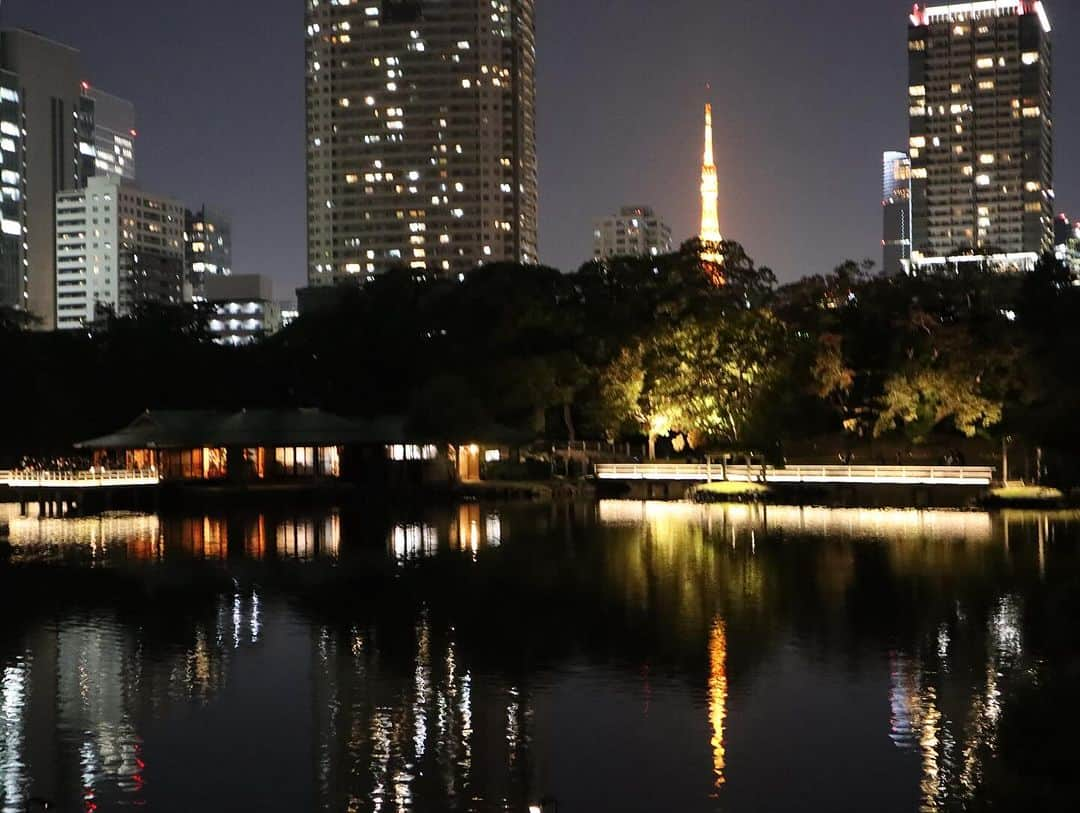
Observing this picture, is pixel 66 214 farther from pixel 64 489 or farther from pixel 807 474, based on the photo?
pixel 807 474

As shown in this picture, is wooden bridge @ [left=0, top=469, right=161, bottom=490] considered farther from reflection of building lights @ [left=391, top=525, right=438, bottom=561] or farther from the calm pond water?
the calm pond water

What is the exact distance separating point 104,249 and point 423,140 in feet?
152

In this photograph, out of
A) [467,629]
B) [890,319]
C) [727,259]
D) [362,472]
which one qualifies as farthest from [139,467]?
[467,629]

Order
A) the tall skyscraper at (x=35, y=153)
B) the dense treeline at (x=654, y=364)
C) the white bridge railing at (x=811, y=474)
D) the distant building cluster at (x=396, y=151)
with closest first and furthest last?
the white bridge railing at (x=811, y=474) < the dense treeline at (x=654, y=364) < the tall skyscraper at (x=35, y=153) < the distant building cluster at (x=396, y=151)

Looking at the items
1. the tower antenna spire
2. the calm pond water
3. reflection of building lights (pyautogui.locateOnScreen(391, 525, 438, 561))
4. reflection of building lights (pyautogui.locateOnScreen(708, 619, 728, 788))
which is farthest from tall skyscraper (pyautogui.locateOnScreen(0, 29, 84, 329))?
reflection of building lights (pyautogui.locateOnScreen(708, 619, 728, 788))

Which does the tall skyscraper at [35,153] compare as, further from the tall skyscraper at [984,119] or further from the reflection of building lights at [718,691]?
the reflection of building lights at [718,691]

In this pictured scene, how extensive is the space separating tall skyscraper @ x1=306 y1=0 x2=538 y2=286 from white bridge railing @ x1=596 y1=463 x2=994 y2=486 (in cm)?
11919

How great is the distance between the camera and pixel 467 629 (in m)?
22.9

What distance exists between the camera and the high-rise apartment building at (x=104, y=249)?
176875mm

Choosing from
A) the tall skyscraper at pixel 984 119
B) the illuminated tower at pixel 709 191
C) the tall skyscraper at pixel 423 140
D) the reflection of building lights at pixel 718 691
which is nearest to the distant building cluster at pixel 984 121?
the tall skyscraper at pixel 984 119

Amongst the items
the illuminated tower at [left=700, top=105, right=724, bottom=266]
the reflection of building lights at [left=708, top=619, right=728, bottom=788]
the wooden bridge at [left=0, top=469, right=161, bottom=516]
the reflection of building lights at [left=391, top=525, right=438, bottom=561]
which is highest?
the illuminated tower at [left=700, top=105, right=724, bottom=266]

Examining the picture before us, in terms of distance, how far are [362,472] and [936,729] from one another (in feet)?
148

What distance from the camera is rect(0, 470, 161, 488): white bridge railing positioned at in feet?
163

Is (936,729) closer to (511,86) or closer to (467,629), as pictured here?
(467,629)
